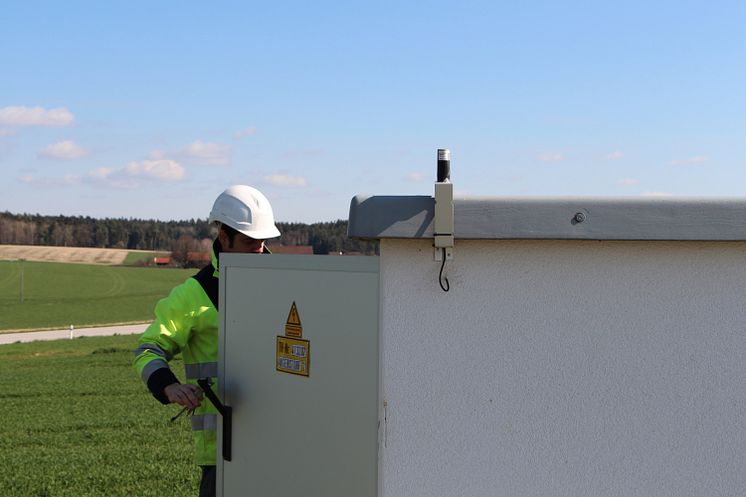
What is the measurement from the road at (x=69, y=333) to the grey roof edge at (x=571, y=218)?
44341mm

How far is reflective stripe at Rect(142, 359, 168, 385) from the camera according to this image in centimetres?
378

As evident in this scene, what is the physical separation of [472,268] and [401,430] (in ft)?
1.67

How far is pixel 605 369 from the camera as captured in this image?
244 cm

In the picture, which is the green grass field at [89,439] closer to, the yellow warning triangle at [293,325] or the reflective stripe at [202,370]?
the reflective stripe at [202,370]

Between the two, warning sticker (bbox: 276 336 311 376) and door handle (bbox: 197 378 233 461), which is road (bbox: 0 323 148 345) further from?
warning sticker (bbox: 276 336 311 376)

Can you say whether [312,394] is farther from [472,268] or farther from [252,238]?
[252,238]

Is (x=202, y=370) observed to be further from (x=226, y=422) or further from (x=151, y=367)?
(x=226, y=422)

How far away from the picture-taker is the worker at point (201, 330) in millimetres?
3744

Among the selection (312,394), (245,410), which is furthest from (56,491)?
(312,394)

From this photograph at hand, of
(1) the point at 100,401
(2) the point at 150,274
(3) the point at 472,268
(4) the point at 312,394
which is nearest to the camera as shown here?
(3) the point at 472,268

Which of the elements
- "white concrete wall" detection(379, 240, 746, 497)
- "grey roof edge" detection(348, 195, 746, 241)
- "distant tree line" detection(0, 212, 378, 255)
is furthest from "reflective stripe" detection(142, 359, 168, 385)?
"distant tree line" detection(0, 212, 378, 255)

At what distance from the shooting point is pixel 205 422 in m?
3.80

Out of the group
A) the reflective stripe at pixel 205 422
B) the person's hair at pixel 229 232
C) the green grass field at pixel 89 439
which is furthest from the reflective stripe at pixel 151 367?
the green grass field at pixel 89 439

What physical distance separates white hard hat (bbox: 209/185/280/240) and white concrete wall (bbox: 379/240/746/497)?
6.97 ft
